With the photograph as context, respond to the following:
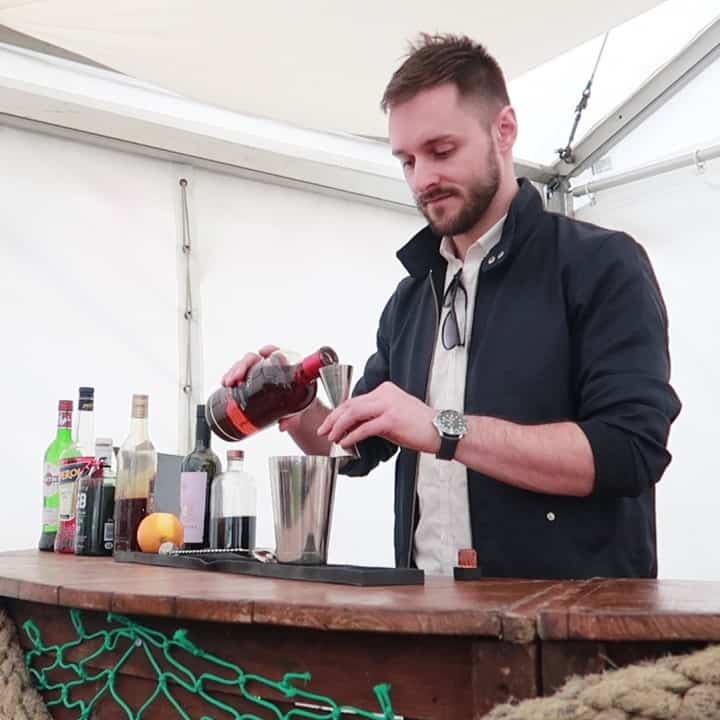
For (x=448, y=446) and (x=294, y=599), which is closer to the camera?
(x=294, y=599)

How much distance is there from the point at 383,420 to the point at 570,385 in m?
0.44

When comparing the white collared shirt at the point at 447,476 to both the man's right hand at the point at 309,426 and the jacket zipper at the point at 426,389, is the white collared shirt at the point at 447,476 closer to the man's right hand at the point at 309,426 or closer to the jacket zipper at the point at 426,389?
the jacket zipper at the point at 426,389

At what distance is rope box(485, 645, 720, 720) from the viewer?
48 cm

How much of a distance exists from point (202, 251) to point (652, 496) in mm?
1645

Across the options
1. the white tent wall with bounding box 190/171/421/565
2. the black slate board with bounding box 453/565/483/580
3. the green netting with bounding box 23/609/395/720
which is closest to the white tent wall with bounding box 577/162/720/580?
the white tent wall with bounding box 190/171/421/565

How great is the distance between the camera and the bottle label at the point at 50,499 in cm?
178

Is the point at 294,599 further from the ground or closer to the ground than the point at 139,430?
closer to the ground

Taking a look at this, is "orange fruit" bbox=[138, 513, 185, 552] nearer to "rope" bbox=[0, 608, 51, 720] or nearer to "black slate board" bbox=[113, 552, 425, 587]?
"black slate board" bbox=[113, 552, 425, 587]

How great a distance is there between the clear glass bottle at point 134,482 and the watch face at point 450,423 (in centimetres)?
70

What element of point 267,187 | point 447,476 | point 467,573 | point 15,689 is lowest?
point 15,689

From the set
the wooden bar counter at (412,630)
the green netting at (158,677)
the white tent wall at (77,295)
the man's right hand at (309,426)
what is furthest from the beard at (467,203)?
the white tent wall at (77,295)

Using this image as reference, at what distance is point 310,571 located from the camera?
0.88 meters

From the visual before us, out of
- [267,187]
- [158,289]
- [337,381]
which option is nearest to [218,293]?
[158,289]

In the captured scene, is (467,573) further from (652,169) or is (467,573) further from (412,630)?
(652,169)
